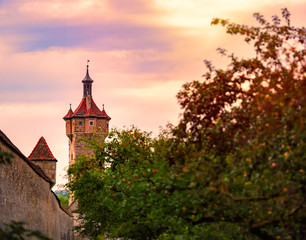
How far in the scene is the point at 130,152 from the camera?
31172 millimetres

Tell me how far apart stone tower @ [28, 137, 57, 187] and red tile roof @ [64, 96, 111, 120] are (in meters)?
61.9

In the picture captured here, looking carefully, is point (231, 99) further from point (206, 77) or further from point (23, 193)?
point (23, 193)

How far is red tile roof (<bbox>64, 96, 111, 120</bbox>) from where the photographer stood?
101500mm

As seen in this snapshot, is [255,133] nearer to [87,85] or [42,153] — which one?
[42,153]

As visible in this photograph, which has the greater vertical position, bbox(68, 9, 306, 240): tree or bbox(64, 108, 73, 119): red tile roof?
bbox(64, 108, 73, 119): red tile roof

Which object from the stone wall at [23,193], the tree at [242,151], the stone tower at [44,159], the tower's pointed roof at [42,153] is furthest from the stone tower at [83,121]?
the tree at [242,151]

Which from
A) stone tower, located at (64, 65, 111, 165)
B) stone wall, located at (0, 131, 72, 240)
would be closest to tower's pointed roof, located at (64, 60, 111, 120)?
stone tower, located at (64, 65, 111, 165)

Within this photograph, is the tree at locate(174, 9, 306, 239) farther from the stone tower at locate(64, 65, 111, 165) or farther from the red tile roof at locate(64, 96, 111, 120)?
the red tile roof at locate(64, 96, 111, 120)

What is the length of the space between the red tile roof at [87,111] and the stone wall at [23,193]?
69.7 m

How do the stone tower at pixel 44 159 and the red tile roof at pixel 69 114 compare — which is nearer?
the stone tower at pixel 44 159

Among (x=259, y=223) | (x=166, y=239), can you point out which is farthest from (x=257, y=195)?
(x=166, y=239)

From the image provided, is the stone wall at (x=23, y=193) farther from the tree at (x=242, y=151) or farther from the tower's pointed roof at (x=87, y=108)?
the tower's pointed roof at (x=87, y=108)

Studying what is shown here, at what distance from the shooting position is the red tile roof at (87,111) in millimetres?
101500

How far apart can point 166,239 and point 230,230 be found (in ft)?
30.4
